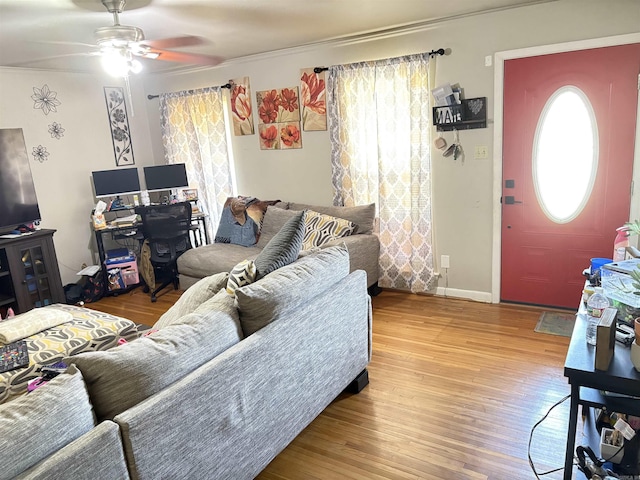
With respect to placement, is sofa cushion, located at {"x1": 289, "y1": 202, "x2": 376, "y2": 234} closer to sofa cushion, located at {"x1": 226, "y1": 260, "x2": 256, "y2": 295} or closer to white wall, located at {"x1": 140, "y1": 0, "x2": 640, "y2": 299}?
white wall, located at {"x1": 140, "y1": 0, "x2": 640, "y2": 299}

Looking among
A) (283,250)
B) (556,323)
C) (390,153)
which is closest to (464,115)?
(390,153)

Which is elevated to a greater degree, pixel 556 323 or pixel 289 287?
pixel 289 287

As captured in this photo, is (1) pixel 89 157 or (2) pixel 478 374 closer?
(2) pixel 478 374

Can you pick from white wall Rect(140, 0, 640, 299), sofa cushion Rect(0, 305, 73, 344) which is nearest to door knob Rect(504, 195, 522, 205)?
white wall Rect(140, 0, 640, 299)

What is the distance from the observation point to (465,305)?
4047 millimetres

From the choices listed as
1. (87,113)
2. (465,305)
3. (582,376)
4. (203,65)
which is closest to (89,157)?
(87,113)

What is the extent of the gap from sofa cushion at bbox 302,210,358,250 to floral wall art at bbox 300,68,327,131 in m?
0.98

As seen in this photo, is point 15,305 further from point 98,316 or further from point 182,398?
point 182,398

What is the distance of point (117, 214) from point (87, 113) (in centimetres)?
119

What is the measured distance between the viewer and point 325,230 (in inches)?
169

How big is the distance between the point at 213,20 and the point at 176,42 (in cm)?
79

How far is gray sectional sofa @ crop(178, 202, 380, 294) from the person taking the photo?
4145mm

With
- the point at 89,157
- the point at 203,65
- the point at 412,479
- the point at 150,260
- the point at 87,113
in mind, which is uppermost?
the point at 203,65

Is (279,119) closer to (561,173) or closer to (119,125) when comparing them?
(119,125)
